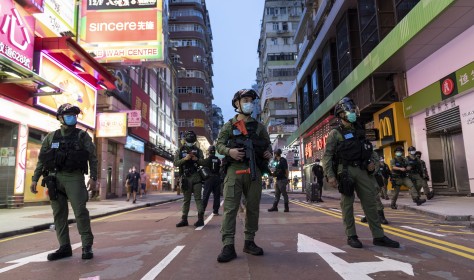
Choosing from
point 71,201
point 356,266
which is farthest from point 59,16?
point 356,266

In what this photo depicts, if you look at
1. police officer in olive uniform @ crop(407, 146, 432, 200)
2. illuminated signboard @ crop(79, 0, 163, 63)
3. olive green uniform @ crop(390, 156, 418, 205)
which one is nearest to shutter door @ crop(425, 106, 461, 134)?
police officer in olive uniform @ crop(407, 146, 432, 200)

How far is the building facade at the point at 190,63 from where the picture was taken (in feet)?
217

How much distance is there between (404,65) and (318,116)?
1468 cm

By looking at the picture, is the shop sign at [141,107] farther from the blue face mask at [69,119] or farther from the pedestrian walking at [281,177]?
the blue face mask at [69,119]

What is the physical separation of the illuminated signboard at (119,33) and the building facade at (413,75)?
39.5ft

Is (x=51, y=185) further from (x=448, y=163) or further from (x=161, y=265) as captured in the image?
(x=448, y=163)

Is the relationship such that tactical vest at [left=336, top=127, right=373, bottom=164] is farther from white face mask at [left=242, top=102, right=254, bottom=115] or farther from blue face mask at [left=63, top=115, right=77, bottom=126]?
blue face mask at [left=63, top=115, right=77, bottom=126]

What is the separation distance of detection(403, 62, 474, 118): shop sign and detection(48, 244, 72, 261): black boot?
13.7 meters

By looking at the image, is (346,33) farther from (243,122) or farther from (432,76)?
(243,122)

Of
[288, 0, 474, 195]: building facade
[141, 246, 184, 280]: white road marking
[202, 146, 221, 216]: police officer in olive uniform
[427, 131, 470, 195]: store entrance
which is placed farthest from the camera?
[427, 131, 470, 195]: store entrance

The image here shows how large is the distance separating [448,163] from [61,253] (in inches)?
643

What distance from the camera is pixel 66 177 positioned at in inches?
196

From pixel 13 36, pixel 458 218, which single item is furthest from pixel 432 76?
pixel 13 36

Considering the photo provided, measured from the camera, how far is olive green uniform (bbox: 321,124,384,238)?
17.3ft
